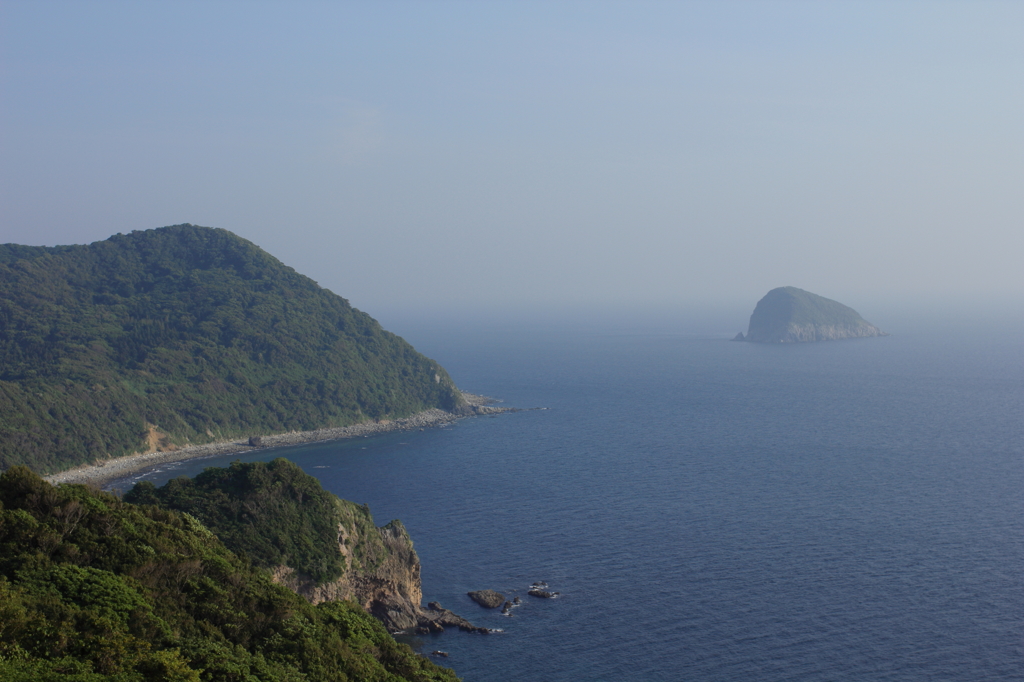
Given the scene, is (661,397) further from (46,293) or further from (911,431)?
(46,293)

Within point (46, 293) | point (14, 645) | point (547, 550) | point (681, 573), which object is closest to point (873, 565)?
point (681, 573)

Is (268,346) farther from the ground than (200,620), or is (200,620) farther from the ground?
(268,346)

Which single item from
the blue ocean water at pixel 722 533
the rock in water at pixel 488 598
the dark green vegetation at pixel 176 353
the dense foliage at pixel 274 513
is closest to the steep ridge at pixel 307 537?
the dense foliage at pixel 274 513

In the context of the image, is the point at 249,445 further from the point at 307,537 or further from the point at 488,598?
the point at 488,598

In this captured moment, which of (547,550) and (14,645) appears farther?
(547,550)

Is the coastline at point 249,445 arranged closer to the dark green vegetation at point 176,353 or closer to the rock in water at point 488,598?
the dark green vegetation at point 176,353

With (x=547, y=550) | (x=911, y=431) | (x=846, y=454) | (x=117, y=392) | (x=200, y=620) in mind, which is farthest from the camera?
(x=117, y=392)

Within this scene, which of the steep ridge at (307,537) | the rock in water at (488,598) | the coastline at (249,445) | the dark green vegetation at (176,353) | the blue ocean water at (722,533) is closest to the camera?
the blue ocean water at (722,533)
